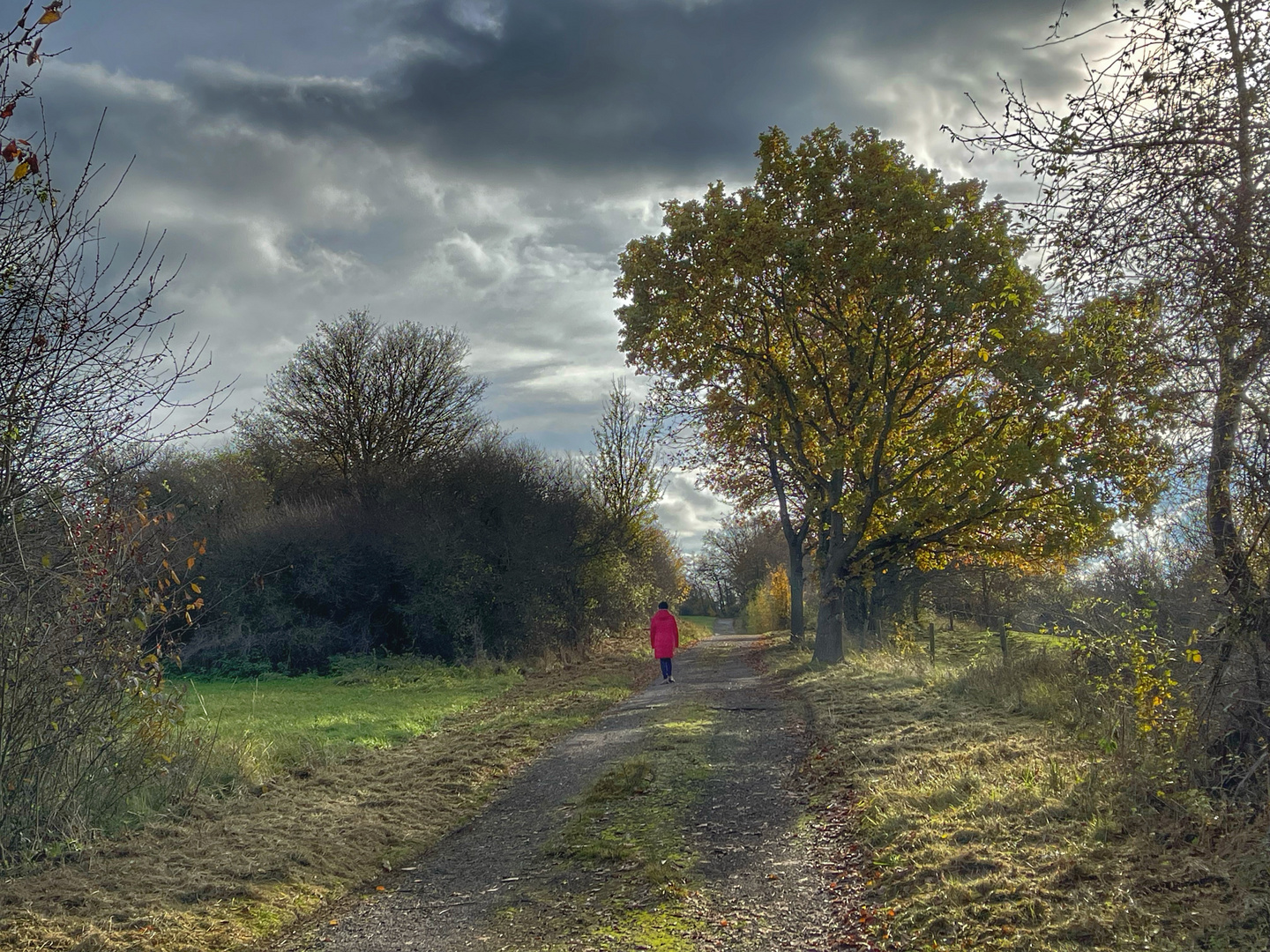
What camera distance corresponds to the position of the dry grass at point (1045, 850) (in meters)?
4.59

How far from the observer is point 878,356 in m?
18.4

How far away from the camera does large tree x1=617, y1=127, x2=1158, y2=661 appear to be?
627 inches

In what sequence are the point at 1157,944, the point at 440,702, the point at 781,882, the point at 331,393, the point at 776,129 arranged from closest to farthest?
the point at 1157,944 < the point at 781,882 < the point at 440,702 < the point at 776,129 < the point at 331,393

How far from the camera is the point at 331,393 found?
34312mm

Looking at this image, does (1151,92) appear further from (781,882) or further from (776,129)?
(776,129)

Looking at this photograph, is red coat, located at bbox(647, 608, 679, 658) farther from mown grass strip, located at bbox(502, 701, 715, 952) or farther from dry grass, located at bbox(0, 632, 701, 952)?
mown grass strip, located at bbox(502, 701, 715, 952)

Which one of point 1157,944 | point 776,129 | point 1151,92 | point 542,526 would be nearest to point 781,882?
point 1157,944

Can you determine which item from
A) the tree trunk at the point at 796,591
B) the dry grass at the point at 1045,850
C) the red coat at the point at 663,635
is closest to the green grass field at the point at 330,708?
the red coat at the point at 663,635

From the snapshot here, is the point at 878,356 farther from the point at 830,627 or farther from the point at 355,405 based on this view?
the point at 355,405

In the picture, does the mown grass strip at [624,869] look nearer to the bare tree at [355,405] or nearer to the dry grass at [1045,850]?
the dry grass at [1045,850]

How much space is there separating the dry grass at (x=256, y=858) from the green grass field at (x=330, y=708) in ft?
2.37

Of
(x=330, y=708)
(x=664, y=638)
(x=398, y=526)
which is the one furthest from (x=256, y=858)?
(x=398, y=526)

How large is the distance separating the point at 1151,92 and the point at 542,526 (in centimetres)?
2211

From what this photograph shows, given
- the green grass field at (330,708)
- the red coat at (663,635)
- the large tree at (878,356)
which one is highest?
the large tree at (878,356)
